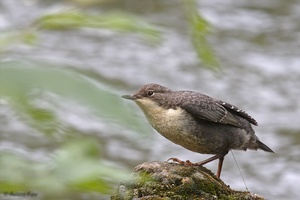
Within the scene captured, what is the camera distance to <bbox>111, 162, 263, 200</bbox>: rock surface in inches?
127

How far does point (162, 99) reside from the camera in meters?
3.78

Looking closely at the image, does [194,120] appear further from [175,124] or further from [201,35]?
[201,35]

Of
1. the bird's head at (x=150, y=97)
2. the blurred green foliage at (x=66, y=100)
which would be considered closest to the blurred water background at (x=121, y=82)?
the blurred green foliage at (x=66, y=100)

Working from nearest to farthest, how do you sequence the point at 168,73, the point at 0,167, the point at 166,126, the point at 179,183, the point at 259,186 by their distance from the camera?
the point at 0,167, the point at 179,183, the point at 166,126, the point at 259,186, the point at 168,73

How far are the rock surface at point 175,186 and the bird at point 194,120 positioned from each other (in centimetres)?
12

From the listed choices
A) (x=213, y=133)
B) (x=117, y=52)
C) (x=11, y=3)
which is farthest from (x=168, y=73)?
(x=213, y=133)

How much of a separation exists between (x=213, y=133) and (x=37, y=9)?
6.49 metres

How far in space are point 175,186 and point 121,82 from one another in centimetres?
514

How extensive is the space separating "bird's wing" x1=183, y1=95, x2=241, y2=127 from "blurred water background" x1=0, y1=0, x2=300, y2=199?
0.86 ft

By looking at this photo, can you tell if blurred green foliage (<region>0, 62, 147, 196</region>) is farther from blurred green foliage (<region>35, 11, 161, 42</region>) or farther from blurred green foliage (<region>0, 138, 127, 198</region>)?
blurred green foliage (<region>35, 11, 161, 42</region>)

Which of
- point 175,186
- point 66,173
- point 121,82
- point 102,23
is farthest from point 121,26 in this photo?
point 121,82

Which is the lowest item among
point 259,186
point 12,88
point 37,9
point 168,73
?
point 12,88

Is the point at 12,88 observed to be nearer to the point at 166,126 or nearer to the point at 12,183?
the point at 12,183

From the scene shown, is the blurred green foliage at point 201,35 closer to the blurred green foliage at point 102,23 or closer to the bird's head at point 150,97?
the blurred green foliage at point 102,23
